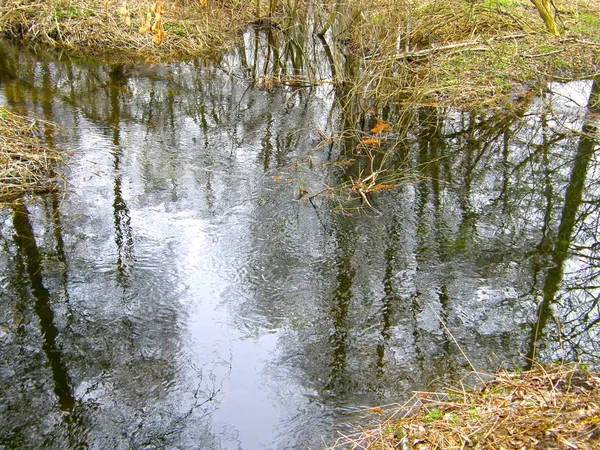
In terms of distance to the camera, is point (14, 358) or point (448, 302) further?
point (448, 302)

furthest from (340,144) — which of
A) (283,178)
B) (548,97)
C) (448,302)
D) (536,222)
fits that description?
(548,97)

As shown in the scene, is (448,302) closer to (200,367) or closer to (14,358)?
(200,367)

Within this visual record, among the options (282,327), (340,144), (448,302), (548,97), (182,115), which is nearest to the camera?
(282,327)

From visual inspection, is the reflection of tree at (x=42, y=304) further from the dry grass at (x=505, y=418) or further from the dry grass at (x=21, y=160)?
the dry grass at (x=505, y=418)

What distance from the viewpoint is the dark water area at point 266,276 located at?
4.02 metres

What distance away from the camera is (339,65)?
11516 millimetres

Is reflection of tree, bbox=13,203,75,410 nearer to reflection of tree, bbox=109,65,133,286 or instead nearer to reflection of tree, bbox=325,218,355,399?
reflection of tree, bbox=109,65,133,286

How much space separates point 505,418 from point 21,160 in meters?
6.29

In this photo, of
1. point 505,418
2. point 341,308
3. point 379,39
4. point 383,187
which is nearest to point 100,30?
point 379,39

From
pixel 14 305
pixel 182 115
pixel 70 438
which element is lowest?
pixel 70 438

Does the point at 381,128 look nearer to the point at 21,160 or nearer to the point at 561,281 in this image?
the point at 561,281

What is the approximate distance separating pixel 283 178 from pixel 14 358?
4061mm

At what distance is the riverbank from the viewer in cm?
996

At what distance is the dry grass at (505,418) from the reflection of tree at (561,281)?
61cm
